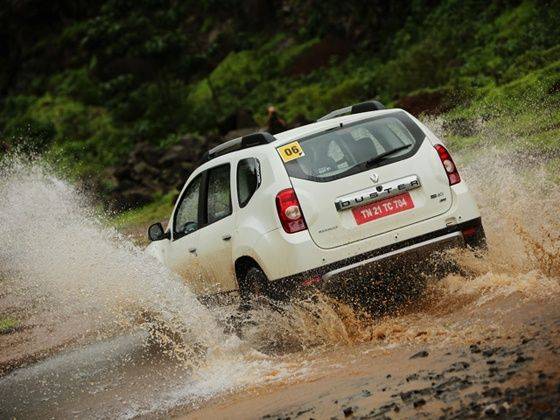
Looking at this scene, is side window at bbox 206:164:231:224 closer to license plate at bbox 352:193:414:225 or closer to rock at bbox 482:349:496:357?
license plate at bbox 352:193:414:225

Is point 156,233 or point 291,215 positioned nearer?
point 291,215

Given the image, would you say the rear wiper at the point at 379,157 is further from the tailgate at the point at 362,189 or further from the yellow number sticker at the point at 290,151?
the yellow number sticker at the point at 290,151

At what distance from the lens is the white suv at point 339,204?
7.30 meters

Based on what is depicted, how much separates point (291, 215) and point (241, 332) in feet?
4.75

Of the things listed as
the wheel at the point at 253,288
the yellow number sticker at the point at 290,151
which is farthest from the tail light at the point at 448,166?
the wheel at the point at 253,288

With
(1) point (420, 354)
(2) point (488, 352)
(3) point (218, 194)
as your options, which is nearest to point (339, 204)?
(3) point (218, 194)

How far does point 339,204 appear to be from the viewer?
7328 millimetres

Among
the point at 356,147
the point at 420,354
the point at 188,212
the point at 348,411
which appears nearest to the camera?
the point at 348,411

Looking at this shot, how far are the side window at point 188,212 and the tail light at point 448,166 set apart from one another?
2.49 metres

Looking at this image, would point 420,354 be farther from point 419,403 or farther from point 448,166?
point 448,166

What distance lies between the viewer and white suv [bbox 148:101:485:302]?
7.30 metres

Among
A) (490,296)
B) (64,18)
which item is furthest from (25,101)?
(490,296)

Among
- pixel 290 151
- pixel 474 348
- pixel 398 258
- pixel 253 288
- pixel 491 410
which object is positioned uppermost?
pixel 290 151

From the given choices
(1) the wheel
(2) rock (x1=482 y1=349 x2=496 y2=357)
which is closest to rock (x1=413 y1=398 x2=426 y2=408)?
(2) rock (x1=482 y1=349 x2=496 y2=357)
